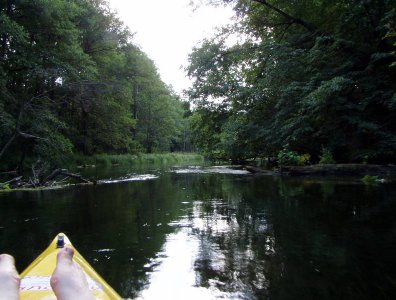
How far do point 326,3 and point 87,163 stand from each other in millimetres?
19332

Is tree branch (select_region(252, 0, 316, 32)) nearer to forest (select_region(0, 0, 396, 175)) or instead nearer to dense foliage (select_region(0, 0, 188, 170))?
forest (select_region(0, 0, 396, 175))

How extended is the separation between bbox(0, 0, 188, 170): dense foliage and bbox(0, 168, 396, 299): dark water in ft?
25.9

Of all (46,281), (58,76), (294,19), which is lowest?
(46,281)

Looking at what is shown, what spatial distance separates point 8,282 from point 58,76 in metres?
16.4

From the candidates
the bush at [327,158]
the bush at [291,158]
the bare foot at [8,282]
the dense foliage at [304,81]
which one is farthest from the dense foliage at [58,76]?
the bare foot at [8,282]

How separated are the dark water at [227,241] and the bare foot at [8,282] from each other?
1081 millimetres

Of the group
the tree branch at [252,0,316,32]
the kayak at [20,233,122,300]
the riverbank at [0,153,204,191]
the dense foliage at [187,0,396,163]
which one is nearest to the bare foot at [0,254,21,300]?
the kayak at [20,233,122,300]

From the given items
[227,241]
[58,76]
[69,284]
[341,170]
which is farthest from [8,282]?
[58,76]

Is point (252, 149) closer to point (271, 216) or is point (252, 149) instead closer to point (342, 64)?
point (342, 64)

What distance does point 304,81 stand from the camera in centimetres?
1475

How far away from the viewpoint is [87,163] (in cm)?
2712

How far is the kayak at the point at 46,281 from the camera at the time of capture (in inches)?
94.0

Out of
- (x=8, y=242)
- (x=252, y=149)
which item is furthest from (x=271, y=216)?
(x=252, y=149)

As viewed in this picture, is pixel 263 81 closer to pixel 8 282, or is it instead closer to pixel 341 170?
pixel 341 170
